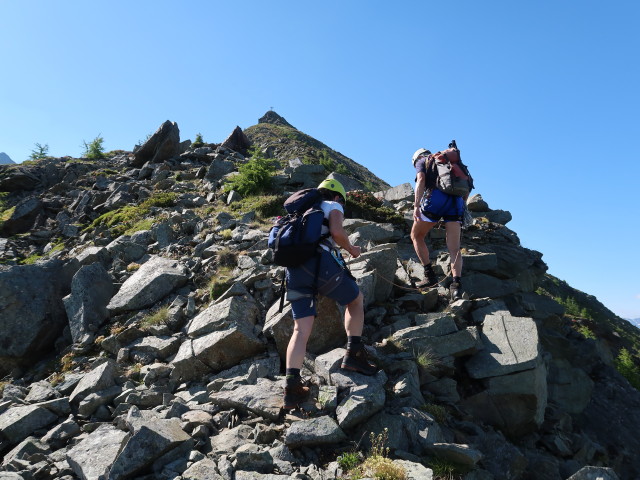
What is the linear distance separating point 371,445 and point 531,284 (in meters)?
9.61

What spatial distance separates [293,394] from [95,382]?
136 inches

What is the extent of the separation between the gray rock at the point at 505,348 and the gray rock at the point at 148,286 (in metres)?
6.60

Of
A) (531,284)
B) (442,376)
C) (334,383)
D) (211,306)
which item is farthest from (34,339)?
(531,284)

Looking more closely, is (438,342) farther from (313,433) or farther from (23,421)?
(23,421)

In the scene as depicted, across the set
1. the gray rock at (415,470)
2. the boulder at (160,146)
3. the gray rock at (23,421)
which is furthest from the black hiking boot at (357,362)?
the boulder at (160,146)

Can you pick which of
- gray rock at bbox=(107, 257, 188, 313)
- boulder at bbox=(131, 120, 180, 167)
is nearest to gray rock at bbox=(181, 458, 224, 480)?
gray rock at bbox=(107, 257, 188, 313)

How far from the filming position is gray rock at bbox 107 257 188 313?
923 cm

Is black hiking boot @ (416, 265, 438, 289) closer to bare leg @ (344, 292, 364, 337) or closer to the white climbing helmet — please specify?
the white climbing helmet

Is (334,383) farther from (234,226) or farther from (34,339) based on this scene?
(234,226)

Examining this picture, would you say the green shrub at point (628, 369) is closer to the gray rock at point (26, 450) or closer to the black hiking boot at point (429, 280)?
the black hiking boot at point (429, 280)

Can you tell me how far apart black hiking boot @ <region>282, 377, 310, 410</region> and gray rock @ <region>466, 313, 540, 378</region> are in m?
3.38

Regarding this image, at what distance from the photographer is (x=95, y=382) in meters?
6.64

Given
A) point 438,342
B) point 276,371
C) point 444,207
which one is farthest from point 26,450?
point 444,207

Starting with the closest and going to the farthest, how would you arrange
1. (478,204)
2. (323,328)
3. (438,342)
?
(323,328)
(438,342)
(478,204)
